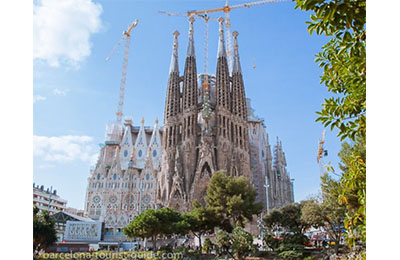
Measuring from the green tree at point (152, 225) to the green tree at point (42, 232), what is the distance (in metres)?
5.53

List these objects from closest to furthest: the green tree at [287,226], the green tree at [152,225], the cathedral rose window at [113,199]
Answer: the green tree at [287,226], the green tree at [152,225], the cathedral rose window at [113,199]

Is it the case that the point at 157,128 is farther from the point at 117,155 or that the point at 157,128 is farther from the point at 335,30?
the point at 335,30

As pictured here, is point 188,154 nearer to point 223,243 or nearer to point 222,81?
point 222,81

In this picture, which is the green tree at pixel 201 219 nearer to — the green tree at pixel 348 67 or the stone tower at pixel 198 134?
the stone tower at pixel 198 134

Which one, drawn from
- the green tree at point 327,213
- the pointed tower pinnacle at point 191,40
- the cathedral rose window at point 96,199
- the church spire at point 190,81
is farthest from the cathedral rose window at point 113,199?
the green tree at point 327,213

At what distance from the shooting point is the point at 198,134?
44906mm

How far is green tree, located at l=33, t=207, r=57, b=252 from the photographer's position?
18.9 metres

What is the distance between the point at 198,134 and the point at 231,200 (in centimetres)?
1951

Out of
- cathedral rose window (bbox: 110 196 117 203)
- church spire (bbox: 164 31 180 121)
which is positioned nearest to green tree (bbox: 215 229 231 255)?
church spire (bbox: 164 31 180 121)

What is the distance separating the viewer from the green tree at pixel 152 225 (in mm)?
22594

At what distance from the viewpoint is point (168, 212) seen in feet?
81.4

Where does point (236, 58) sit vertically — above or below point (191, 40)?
below

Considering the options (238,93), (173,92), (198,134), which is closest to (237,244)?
(198,134)
